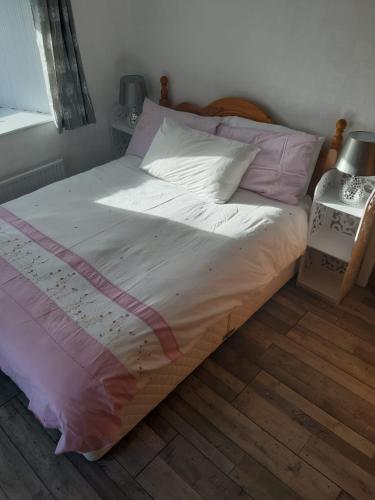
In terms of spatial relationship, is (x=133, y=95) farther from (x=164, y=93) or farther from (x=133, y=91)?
(x=164, y=93)

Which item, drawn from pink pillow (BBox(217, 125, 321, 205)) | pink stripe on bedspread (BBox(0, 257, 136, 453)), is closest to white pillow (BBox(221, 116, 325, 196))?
pink pillow (BBox(217, 125, 321, 205))

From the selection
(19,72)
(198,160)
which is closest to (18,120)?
(19,72)

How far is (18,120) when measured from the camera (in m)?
2.61

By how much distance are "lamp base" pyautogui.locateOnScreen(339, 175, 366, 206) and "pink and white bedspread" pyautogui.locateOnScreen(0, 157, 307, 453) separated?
24 cm

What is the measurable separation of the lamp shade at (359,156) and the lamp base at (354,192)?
152 millimetres

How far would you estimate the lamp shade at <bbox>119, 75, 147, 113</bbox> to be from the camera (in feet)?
9.02

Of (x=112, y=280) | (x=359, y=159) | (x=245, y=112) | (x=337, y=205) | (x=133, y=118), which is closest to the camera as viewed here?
(x=112, y=280)

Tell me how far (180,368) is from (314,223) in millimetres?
1093

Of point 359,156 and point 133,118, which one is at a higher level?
point 359,156

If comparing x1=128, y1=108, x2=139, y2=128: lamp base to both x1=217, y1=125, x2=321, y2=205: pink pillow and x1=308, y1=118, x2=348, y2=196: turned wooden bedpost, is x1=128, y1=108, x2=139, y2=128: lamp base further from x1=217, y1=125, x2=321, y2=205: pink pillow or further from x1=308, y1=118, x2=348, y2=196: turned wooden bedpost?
x1=308, y1=118, x2=348, y2=196: turned wooden bedpost

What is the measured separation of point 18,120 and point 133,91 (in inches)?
32.9

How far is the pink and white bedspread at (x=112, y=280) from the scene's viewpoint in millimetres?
1255

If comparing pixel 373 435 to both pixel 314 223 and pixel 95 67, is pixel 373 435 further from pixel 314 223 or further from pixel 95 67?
pixel 95 67

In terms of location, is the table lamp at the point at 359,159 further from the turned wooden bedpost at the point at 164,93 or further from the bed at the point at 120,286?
the turned wooden bedpost at the point at 164,93
